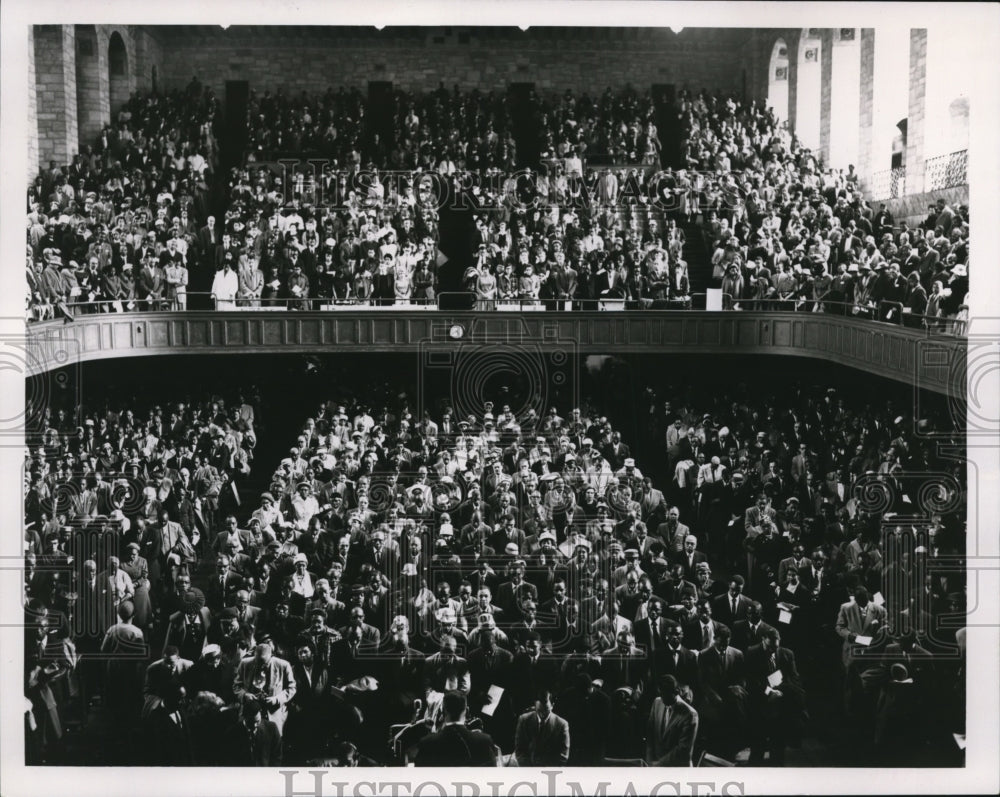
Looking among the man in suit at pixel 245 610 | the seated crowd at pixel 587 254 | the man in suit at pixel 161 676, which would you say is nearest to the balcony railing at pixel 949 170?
the seated crowd at pixel 587 254

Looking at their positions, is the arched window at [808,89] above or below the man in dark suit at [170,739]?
above

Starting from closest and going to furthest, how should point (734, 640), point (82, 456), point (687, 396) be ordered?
point (734, 640) < point (82, 456) < point (687, 396)

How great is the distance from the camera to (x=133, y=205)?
1154 centimetres

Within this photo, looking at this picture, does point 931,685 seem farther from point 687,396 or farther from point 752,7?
point 752,7

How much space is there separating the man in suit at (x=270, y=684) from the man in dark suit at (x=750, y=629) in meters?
3.78

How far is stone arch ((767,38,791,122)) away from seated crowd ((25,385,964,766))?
3810 mm

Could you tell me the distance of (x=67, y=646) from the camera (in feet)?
28.0

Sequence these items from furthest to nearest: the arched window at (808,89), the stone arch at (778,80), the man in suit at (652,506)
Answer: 1. the man in suit at (652,506)
2. the stone arch at (778,80)
3. the arched window at (808,89)

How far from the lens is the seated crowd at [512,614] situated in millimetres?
8312

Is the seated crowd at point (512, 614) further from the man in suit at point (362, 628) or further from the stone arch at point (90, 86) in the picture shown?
the stone arch at point (90, 86)

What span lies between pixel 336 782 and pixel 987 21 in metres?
8.10

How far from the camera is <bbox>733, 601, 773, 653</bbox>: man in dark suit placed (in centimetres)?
845

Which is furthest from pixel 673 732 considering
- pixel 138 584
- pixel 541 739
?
pixel 138 584

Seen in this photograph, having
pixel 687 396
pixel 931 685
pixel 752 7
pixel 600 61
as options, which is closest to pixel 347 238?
pixel 600 61
